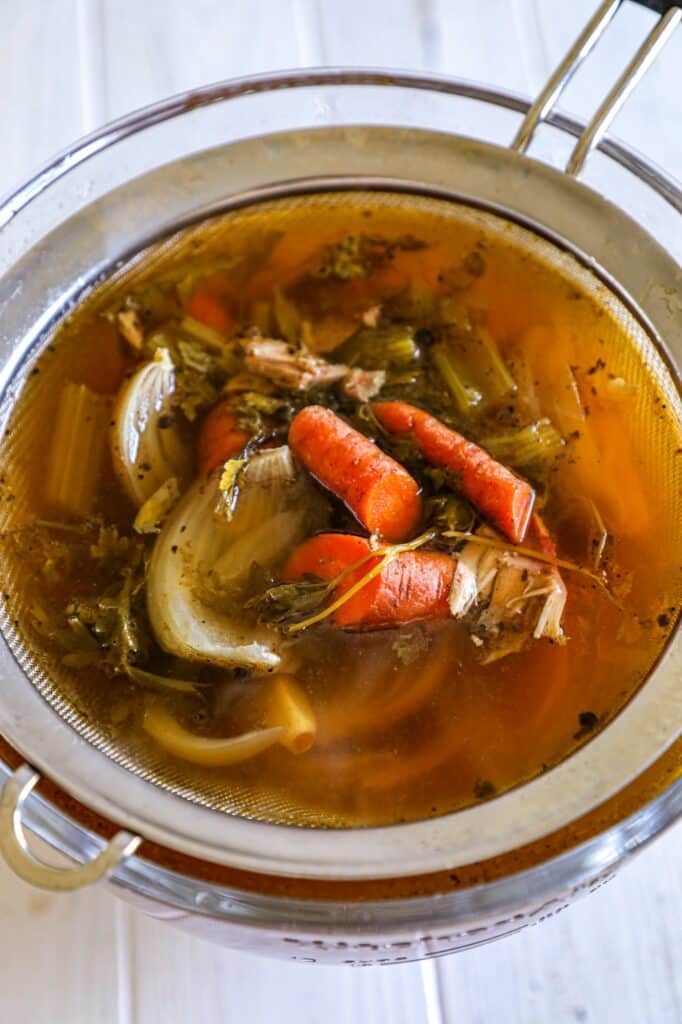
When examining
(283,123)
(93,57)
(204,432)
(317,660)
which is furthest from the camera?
(93,57)

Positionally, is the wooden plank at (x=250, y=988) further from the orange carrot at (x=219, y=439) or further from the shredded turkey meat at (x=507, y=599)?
the orange carrot at (x=219, y=439)

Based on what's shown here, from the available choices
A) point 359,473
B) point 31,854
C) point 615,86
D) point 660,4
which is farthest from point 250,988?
point 660,4

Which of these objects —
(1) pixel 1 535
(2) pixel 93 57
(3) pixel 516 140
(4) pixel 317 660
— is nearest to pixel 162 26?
(2) pixel 93 57

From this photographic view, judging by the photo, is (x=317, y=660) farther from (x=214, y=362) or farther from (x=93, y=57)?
(x=93, y=57)

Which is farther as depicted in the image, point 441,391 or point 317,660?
point 441,391

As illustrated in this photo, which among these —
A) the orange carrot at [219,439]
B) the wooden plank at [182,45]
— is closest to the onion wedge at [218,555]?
the orange carrot at [219,439]

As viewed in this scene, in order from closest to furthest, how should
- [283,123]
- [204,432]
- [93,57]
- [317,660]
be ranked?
[317,660] → [204,432] → [283,123] → [93,57]

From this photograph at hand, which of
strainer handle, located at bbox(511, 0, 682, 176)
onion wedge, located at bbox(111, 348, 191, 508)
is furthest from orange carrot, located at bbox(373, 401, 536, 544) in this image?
strainer handle, located at bbox(511, 0, 682, 176)
